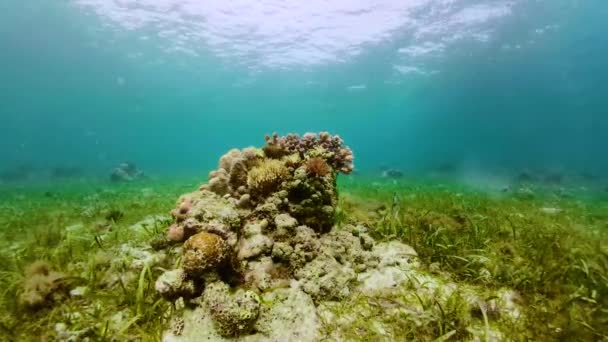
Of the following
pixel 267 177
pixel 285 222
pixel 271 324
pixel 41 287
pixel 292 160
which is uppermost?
pixel 292 160

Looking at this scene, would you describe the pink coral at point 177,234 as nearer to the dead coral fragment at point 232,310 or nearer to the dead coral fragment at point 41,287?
the dead coral fragment at point 41,287

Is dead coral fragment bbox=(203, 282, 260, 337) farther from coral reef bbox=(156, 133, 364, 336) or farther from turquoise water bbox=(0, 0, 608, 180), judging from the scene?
turquoise water bbox=(0, 0, 608, 180)

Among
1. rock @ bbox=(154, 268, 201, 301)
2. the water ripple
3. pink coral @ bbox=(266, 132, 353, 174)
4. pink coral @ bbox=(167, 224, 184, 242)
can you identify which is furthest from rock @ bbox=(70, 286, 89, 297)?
the water ripple

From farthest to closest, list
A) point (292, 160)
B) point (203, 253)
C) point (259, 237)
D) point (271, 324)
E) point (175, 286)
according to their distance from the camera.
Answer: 1. point (292, 160)
2. point (259, 237)
3. point (203, 253)
4. point (175, 286)
5. point (271, 324)

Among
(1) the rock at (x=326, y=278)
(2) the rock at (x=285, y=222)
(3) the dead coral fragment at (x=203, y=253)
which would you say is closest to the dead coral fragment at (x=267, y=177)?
(2) the rock at (x=285, y=222)

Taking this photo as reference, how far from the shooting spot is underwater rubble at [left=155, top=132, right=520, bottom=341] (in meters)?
2.95

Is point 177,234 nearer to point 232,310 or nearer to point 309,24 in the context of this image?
point 232,310

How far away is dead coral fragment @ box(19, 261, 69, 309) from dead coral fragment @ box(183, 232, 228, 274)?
1.47m

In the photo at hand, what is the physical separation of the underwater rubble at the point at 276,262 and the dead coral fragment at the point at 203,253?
0.04 feet

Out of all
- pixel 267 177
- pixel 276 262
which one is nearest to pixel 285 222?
pixel 276 262

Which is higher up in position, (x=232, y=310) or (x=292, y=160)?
(x=292, y=160)

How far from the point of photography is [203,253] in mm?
3268

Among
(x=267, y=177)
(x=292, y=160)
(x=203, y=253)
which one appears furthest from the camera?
(x=292, y=160)

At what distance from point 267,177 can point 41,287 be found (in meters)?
2.98
